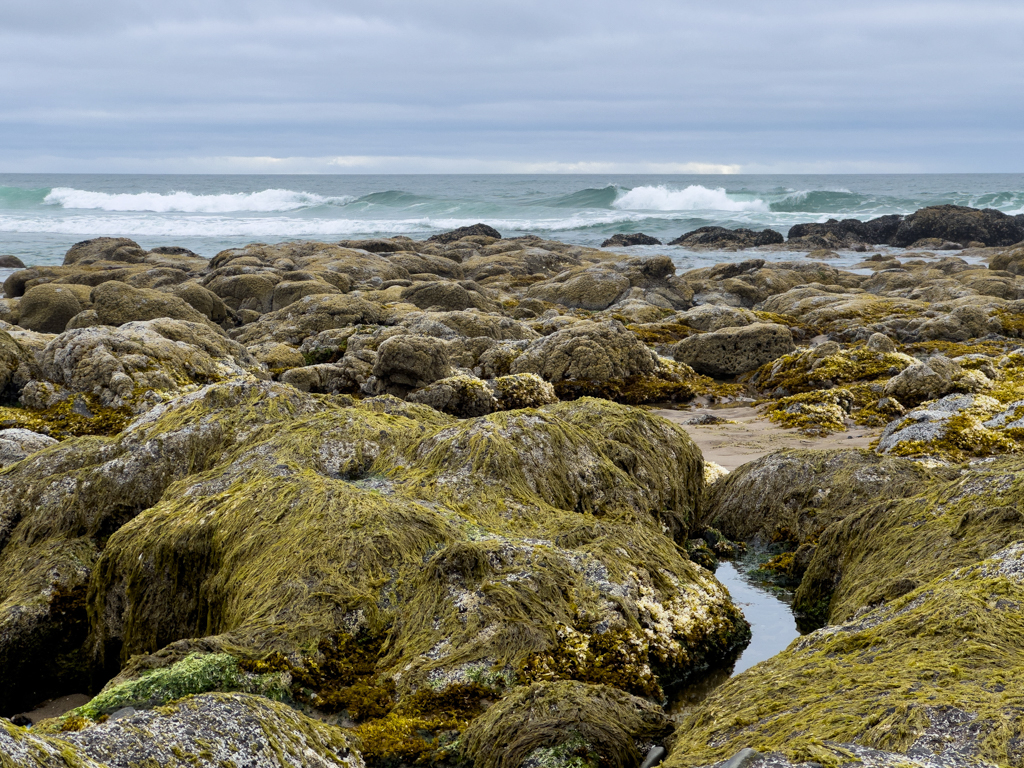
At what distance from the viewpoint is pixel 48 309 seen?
15.9 meters

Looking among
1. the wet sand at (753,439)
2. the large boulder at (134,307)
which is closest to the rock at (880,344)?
the wet sand at (753,439)

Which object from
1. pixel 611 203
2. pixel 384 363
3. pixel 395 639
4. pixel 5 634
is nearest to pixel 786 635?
pixel 395 639

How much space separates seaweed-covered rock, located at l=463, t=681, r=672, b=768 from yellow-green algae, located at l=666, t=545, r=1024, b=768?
0.18 meters

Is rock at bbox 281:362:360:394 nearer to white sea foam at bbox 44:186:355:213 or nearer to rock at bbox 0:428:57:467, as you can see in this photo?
rock at bbox 0:428:57:467

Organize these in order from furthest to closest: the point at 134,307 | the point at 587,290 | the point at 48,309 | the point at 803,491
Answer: the point at 587,290, the point at 48,309, the point at 134,307, the point at 803,491

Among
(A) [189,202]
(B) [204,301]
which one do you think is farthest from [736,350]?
(A) [189,202]

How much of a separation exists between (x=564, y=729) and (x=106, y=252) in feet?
107

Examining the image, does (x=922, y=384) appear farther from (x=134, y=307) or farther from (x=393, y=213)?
(x=393, y=213)

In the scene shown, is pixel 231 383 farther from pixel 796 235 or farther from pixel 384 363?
pixel 796 235

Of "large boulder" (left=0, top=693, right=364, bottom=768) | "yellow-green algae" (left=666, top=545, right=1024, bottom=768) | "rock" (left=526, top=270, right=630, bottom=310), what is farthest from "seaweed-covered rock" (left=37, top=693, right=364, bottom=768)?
"rock" (left=526, top=270, right=630, bottom=310)

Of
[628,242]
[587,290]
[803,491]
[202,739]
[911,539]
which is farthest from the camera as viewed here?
[628,242]

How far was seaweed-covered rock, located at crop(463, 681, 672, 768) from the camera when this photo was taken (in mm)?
3189

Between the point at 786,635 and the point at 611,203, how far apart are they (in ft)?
253

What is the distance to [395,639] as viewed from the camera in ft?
13.6
